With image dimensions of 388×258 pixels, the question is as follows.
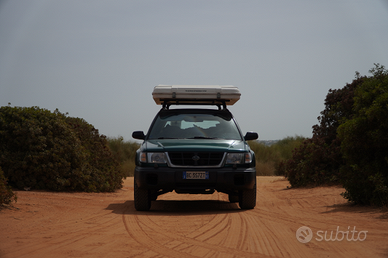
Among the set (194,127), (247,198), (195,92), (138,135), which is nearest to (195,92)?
(195,92)

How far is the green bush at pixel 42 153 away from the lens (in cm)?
1096

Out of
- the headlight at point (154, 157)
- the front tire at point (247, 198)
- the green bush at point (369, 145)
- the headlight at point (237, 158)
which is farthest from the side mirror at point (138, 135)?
the green bush at point (369, 145)

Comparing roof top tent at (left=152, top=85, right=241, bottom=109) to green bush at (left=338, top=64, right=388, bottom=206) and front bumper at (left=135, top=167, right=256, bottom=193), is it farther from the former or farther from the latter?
green bush at (left=338, top=64, right=388, bottom=206)

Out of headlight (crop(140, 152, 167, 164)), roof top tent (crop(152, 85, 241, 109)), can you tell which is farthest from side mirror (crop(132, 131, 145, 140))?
headlight (crop(140, 152, 167, 164))

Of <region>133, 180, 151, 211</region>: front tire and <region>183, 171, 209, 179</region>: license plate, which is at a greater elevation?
<region>183, 171, 209, 179</region>: license plate

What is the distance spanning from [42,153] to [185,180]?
540cm

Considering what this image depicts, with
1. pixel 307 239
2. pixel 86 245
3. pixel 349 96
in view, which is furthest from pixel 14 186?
pixel 349 96

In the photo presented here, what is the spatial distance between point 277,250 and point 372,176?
4.05 metres

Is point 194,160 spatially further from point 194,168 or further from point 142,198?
point 142,198

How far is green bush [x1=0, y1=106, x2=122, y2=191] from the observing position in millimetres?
10961

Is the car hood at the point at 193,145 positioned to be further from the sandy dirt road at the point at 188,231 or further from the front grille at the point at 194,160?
the sandy dirt road at the point at 188,231

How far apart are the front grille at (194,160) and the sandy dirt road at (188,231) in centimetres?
96

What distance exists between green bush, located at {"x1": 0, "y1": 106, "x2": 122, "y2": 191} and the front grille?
16.5 feet

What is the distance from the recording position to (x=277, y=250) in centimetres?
466
